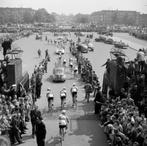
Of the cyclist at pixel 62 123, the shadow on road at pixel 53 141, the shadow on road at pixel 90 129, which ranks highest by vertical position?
the cyclist at pixel 62 123

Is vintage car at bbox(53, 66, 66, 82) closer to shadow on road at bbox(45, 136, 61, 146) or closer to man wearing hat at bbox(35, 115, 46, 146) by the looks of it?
shadow on road at bbox(45, 136, 61, 146)

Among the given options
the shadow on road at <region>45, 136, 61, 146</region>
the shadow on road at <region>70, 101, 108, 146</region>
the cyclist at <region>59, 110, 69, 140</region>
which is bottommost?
the shadow on road at <region>70, 101, 108, 146</region>

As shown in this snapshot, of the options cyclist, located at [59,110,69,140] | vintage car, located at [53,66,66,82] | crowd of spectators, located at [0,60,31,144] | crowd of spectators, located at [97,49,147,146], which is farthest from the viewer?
vintage car, located at [53,66,66,82]

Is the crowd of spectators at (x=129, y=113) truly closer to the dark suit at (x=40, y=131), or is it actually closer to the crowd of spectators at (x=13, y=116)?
the dark suit at (x=40, y=131)

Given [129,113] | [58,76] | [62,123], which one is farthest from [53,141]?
[58,76]

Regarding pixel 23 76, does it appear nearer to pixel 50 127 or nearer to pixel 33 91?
pixel 33 91

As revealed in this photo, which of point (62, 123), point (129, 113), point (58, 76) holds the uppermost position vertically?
point (129, 113)

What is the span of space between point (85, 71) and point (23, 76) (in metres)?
6.31

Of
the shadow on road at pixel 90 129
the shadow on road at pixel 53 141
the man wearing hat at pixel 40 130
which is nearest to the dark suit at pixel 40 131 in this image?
the man wearing hat at pixel 40 130

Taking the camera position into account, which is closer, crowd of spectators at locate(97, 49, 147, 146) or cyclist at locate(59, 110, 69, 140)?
crowd of spectators at locate(97, 49, 147, 146)

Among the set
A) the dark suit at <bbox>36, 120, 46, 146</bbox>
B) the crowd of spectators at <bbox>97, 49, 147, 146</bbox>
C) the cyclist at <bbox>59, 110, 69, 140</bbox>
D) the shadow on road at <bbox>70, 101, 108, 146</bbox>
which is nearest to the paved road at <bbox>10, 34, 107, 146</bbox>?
the shadow on road at <bbox>70, 101, 108, 146</bbox>

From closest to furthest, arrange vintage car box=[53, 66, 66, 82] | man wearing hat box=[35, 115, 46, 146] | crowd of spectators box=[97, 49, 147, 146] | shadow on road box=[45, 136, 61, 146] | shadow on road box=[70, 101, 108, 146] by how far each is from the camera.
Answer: crowd of spectators box=[97, 49, 147, 146] < man wearing hat box=[35, 115, 46, 146] < shadow on road box=[45, 136, 61, 146] < shadow on road box=[70, 101, 108, 146] < vintage car box=[53, 66, 66, 82]

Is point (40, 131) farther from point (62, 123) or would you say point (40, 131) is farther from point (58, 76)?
point (58, 76)

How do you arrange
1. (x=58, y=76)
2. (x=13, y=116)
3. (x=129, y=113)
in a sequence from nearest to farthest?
(x=13, y=116) < (x=129, y=113) < (x=58, y=76)
